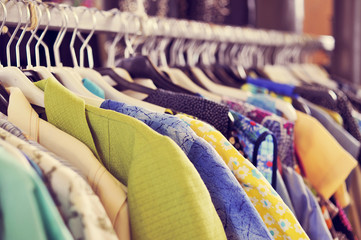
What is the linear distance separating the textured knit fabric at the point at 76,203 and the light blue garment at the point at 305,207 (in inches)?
15.3

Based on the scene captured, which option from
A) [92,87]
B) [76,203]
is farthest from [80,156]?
[92,87]

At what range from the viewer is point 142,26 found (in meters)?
0.88

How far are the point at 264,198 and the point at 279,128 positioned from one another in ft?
0.66

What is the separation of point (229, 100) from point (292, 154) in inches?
5.7

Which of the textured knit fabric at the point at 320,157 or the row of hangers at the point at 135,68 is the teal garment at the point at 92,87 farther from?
the textured knit fabric at the point at 320,157

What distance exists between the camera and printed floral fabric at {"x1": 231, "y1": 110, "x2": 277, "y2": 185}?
0.67 m

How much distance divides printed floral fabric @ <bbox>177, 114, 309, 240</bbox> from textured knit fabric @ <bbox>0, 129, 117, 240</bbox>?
220mm

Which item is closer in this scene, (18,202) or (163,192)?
(18,202)

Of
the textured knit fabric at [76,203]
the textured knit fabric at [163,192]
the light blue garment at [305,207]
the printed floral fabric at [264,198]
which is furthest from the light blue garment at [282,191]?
the textured knit fabric at [76,203]

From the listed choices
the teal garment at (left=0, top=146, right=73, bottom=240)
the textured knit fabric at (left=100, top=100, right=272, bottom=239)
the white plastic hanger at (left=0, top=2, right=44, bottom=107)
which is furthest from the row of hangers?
the teal garment at (left=0, top=146, right=73, bottom=240)

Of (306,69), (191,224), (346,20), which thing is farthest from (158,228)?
(346,20)

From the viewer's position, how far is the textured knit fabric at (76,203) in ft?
1.31

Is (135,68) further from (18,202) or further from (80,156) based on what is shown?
(18,202)

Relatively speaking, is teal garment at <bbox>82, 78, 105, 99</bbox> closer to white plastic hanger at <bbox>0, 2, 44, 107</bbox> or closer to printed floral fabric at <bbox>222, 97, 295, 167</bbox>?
white plastic hanger at <bbox>0, 2, 44, 107</bbox>
